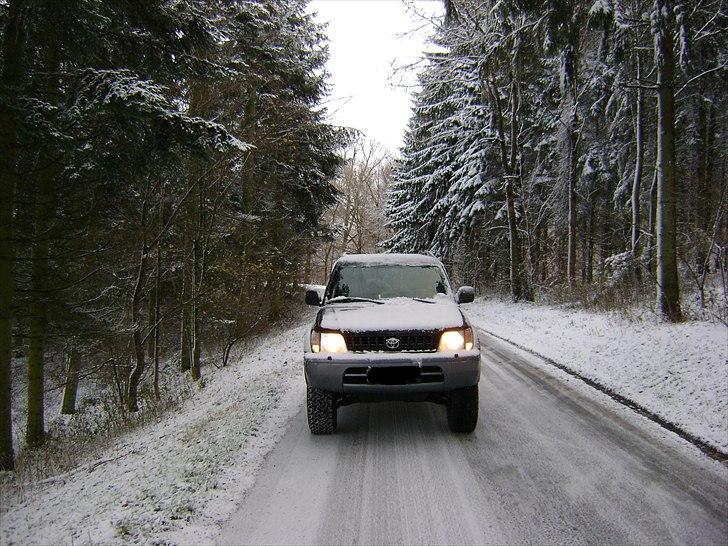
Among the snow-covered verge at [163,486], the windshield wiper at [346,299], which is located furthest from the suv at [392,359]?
the snow-covered verge at [163,486]

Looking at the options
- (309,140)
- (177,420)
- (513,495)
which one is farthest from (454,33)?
(513,495)

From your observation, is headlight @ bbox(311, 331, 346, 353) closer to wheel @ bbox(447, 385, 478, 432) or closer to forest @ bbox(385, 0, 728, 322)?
wheel @ bbox(447, 385, 478, 432)

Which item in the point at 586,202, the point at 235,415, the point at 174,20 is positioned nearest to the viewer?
the point at 235,415

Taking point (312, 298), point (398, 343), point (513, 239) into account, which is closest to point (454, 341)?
point (398, 343)

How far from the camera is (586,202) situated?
22.9 meters

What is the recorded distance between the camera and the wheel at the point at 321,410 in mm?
4691

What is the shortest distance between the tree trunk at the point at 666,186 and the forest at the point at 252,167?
4 cm

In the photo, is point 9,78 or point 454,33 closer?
point 9,78

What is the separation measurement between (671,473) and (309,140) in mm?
16237

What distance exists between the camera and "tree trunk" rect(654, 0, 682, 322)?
29.4ft

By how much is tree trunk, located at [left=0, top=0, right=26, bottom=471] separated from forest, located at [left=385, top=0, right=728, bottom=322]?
31.1 ft

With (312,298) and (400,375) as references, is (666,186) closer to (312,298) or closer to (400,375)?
(312,298)

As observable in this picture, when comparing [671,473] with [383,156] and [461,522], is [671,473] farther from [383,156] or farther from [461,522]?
[383,156]

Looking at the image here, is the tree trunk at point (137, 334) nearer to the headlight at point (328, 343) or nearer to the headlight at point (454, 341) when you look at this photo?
the headlight at point (328, 343)
